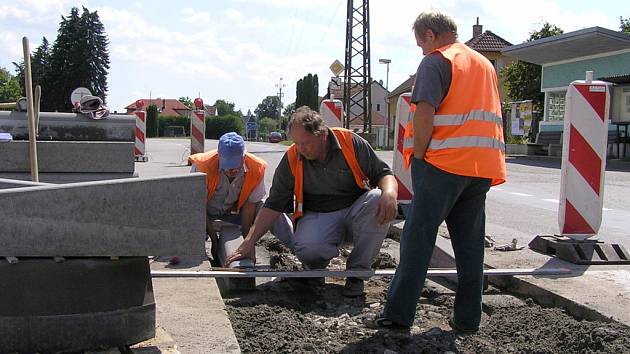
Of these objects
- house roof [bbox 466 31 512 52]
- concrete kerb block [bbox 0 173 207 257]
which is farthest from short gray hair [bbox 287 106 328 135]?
house roof [bbox 466 31 512 52]

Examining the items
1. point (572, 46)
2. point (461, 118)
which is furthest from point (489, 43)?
point (461, 118)

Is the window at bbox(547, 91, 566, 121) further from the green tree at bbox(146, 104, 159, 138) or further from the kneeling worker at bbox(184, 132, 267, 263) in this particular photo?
the green tree at bbox(146, 104, 159, 138)

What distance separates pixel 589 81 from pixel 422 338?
3.15 metres

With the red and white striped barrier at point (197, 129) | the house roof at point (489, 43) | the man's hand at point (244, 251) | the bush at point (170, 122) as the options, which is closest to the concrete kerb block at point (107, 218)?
the man's hand at point (244, 251)

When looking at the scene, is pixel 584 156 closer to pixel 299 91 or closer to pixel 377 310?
pixel 377 310

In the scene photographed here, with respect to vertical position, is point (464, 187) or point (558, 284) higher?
point (464, 187)

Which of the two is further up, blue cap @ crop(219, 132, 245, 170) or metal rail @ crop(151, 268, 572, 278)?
blue cap @ crop(219, 132, 245, 170)

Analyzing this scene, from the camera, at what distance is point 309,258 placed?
483cm

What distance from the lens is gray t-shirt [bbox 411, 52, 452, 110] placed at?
11.6ft

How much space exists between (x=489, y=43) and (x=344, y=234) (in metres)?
50.2

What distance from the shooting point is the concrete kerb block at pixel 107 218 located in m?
2.78

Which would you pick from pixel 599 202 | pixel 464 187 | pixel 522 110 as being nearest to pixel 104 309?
pixel 464 187

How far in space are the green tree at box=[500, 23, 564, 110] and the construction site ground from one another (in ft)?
104

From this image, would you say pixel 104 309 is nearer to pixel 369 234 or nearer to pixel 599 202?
pixel 369 234
